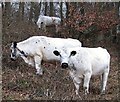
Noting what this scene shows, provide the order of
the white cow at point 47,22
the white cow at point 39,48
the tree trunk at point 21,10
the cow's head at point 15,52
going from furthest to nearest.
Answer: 1. the tree trunk at point 21,10
2. the white cow at point 47,22
3. the cow's head at point 15,52
4. the white cow at point 39,48


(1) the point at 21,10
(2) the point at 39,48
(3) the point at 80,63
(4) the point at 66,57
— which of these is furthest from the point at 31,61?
(1) the point at 21,10

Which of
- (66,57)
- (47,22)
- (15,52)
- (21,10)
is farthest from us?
(21,10)

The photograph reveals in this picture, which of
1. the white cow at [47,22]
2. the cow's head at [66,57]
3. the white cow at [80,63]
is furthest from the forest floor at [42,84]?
the white cow at [47,22]

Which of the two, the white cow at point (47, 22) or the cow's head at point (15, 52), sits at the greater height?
the cow's head at point (15, 52)

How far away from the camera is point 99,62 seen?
41.0 feet

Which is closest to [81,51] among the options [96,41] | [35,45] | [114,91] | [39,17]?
[114,91]

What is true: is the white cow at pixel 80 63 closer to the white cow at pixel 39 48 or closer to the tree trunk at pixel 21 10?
the white cow at pixel 39 48

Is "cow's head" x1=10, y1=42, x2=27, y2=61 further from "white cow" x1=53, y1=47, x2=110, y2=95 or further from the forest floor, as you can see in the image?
"white cow" x1=53, y1=47, x2=110, y2=95

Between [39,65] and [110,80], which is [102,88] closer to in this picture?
[110,80]

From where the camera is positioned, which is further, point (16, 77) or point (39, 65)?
point (39, 65)

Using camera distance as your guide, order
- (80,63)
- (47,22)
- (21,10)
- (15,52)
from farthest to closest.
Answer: (21,10), (47,22), (15,52), (80,63)

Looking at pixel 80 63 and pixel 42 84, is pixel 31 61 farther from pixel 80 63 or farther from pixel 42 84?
pixel 80 63

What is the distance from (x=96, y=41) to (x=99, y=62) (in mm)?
13301

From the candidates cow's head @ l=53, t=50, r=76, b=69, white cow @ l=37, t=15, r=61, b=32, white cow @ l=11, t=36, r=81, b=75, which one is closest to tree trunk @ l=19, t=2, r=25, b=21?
white cow @ l=37, t=15, r=61, b=32
